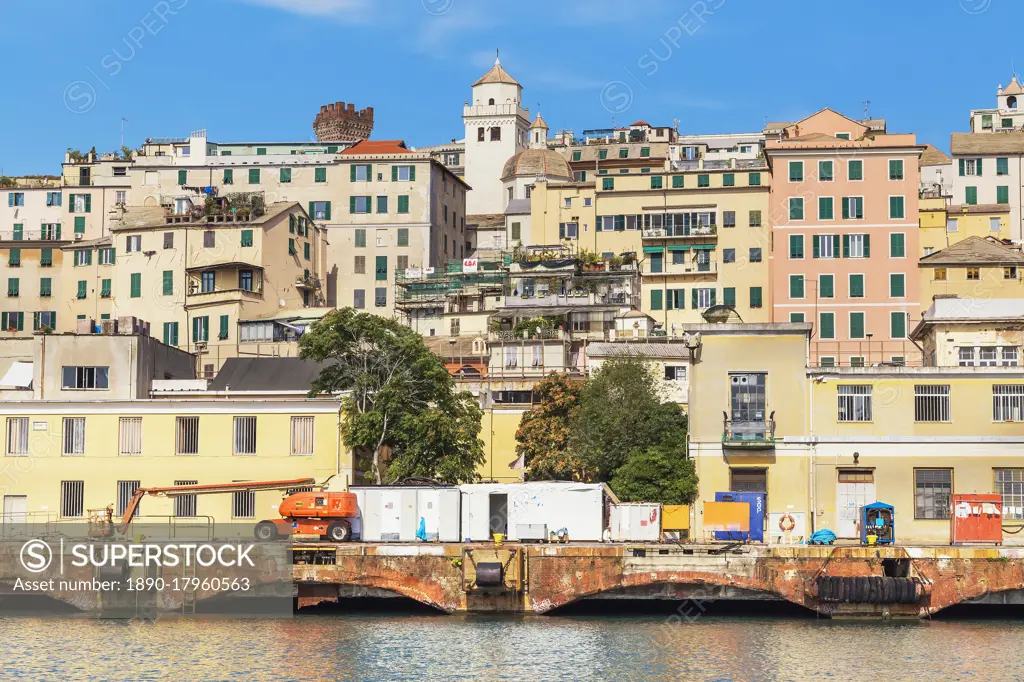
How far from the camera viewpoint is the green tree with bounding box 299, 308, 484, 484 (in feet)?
237

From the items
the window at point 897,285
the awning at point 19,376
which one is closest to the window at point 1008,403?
the window at point 897,285

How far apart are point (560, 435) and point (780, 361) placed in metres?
18.5

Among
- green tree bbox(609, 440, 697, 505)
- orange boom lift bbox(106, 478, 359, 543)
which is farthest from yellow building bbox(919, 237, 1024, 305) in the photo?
orange boom lift bbox(106, 478, 359, 543)

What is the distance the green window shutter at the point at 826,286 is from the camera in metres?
105

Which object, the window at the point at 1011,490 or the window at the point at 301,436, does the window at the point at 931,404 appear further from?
the window at the point at 301,436

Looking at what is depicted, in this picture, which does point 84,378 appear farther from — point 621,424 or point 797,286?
point 797,286

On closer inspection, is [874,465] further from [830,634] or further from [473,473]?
[473,473]

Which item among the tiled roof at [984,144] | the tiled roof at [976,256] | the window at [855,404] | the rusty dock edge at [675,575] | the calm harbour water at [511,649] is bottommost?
the calm harbour water at [511,649]

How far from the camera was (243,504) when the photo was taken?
230ft

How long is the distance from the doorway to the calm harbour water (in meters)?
5.44

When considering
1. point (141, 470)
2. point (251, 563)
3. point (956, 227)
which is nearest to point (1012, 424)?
point (251, 563)

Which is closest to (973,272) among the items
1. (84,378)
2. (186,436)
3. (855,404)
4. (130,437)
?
(855,404)

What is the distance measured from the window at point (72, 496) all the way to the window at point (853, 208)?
5598 centimetres

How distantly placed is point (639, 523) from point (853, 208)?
161 ft
